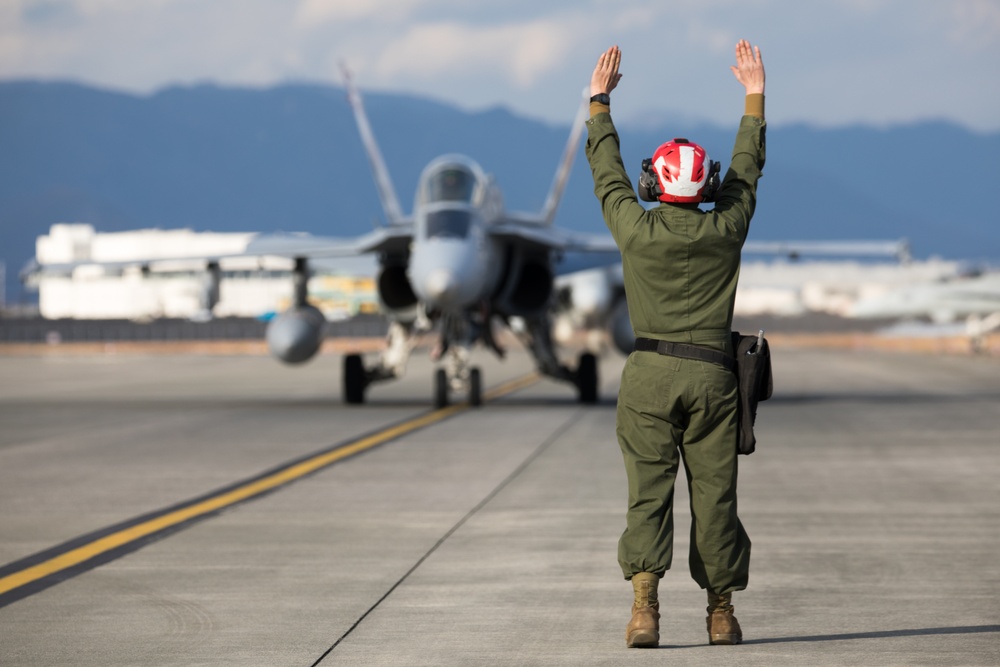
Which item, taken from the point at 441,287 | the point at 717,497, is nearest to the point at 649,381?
the point at 717,497

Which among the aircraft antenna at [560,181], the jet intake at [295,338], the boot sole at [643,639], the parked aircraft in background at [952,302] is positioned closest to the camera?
the boot sole at [643,639]

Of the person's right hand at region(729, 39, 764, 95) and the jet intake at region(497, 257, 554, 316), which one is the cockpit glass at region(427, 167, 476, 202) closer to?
the jet intake at region(497, 257, 554, 316)

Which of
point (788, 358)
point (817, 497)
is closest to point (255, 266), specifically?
point (817, 497)

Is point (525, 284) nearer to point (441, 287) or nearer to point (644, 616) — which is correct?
point (441, 287)

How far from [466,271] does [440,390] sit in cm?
242

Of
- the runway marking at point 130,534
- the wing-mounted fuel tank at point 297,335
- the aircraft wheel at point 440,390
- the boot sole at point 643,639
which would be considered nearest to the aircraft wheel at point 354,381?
the wing-mounted fuel tank at point 297,335

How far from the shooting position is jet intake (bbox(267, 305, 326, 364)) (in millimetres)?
20484

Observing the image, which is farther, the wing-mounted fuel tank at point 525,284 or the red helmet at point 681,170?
the wing-mounted fuel tank at point 525,284

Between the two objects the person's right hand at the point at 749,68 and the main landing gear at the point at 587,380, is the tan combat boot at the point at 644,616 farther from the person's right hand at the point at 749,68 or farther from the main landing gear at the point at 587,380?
the main landing gear at the point at 587,380

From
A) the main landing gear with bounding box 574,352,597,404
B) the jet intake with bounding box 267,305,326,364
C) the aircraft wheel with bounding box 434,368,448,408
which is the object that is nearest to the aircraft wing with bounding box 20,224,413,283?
the jet intake with bounding box 267,305,326,364

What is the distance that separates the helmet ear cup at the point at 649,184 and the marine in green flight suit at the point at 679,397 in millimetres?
18

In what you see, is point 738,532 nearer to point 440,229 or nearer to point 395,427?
point 395,427

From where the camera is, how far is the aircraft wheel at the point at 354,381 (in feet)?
70.2

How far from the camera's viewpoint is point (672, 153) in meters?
5.71
